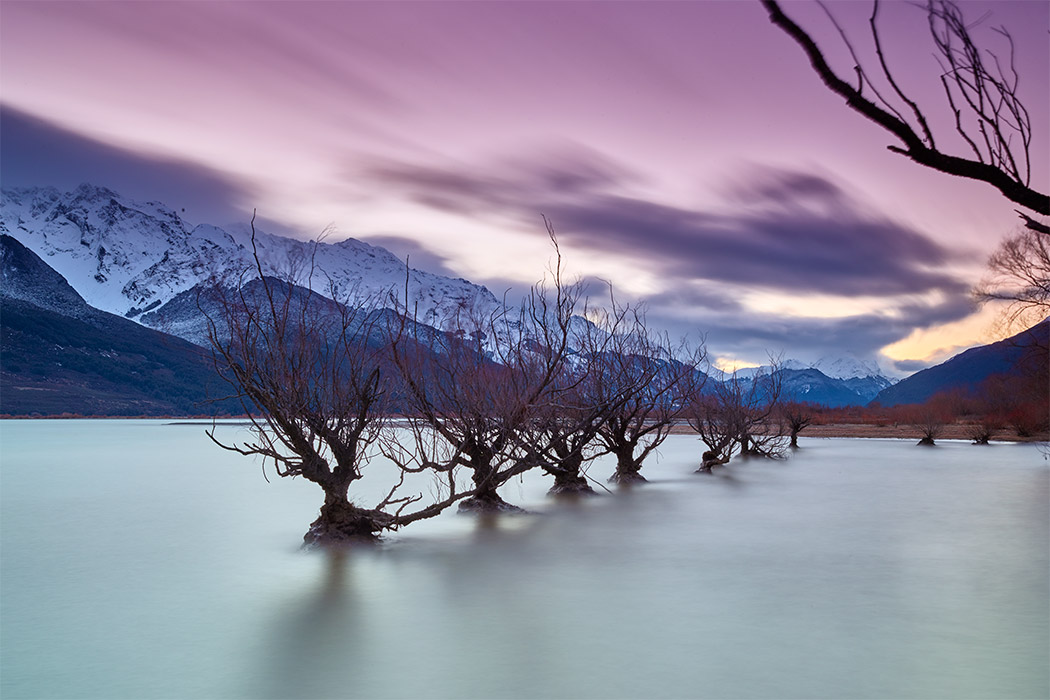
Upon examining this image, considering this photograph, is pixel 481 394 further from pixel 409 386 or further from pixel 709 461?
pixel 709 461

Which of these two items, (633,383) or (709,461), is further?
(709,461)

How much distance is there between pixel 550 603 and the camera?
10312 millimetres

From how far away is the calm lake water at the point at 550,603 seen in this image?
7.52 m

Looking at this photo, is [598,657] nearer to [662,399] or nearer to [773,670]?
[773,670]

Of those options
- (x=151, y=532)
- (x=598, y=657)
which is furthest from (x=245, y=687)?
(x=151, y=532)

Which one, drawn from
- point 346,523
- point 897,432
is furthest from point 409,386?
point 897,432

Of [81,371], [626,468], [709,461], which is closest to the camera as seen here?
[626,468]

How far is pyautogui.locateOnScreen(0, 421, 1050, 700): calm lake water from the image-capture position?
296 inches

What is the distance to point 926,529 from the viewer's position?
17109 mm

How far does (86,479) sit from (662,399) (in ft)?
72.4

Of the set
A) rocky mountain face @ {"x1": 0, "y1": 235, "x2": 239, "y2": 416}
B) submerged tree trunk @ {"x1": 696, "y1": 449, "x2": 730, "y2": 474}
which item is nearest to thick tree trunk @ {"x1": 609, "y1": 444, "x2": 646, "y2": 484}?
submerged tree trunk @ {"x1": 696, "y1": 449, "x2": 730, "y2": 474}

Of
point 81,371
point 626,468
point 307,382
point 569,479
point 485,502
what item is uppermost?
point 81,371

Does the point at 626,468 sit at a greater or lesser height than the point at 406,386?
lesser

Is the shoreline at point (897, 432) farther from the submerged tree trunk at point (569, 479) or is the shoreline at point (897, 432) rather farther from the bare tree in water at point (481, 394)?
the bare tree in water at point (481, 394)
